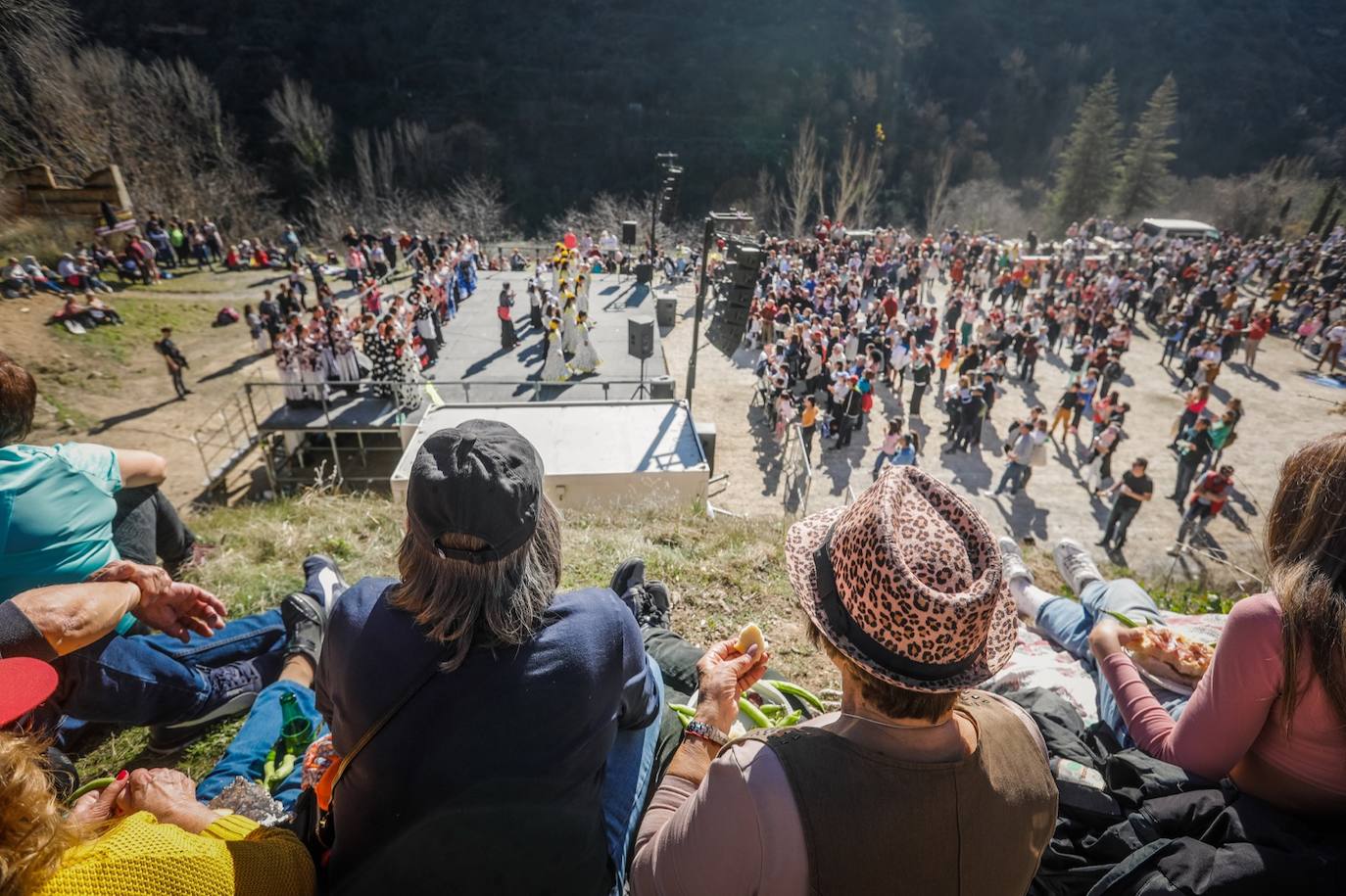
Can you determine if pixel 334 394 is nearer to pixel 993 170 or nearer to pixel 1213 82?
pixel 993 170

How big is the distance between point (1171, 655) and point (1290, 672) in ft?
3.18

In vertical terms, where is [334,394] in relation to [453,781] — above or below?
below

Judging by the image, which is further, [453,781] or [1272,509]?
[1272,509]

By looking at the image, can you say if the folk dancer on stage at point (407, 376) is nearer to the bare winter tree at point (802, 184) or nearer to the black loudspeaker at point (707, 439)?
the black loudspeaker at point (707, 439)

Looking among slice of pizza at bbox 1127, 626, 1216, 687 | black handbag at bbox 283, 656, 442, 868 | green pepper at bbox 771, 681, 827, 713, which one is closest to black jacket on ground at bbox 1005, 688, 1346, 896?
slice of pizza at bbox 1127, 626, 1216, 687

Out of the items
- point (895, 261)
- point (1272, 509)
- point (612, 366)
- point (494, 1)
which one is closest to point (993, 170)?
point (895, 261)

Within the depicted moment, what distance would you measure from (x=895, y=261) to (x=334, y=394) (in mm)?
19996

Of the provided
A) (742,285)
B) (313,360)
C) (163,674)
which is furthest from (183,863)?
(313,360)

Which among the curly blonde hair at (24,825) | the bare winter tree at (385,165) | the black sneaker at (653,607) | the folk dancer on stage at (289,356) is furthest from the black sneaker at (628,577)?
the bare winter tree at (385,165)

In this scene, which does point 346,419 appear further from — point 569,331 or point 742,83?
point 742,83

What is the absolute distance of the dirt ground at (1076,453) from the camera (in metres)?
12.0

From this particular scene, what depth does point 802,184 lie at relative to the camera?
40.0 m

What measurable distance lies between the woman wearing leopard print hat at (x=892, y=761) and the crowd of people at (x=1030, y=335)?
10.6 m

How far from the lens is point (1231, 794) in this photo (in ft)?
6.22
